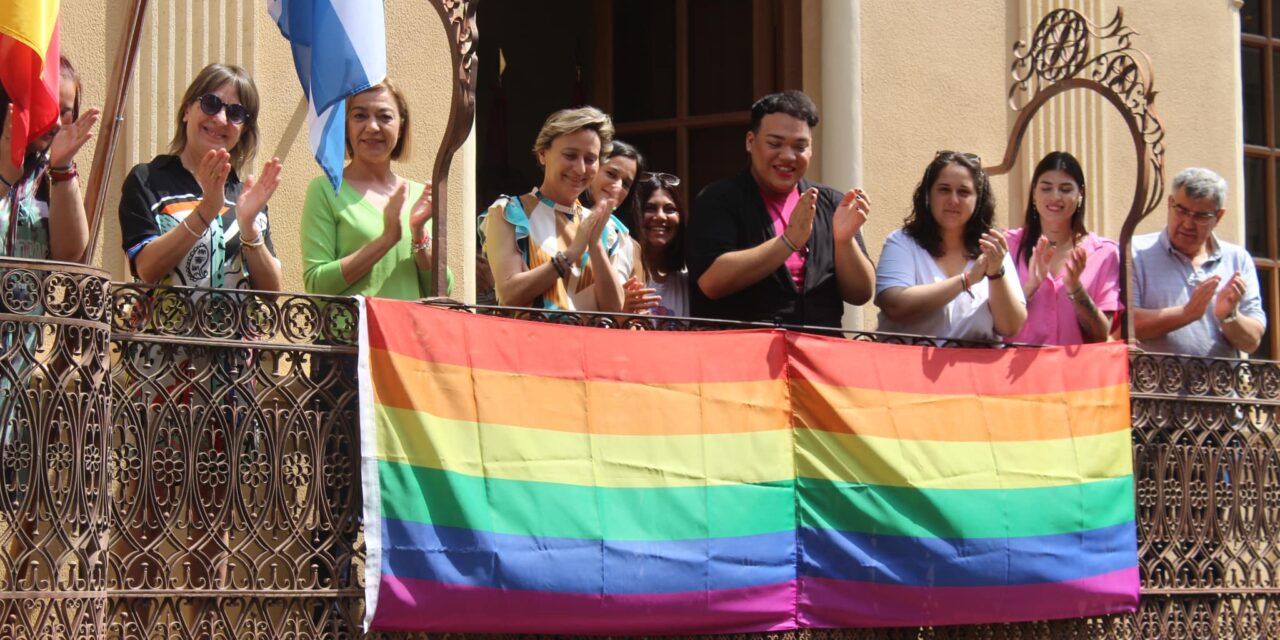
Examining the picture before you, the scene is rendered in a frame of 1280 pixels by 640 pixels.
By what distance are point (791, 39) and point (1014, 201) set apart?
152 cm

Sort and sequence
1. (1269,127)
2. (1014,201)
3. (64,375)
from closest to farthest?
(64,375) < (1014,201) < (1269,127)

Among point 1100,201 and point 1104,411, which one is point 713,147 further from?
point 1104,411

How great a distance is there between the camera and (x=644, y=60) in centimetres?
1137

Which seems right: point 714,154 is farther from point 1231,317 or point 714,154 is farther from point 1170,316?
point 1231,317

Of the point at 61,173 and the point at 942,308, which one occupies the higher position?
the point at 61,173

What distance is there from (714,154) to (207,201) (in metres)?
→ 4.91

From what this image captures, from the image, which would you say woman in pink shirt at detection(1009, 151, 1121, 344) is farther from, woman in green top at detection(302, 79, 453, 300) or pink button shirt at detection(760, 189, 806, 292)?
woman in green top at detection(302, 79, 453, 300)

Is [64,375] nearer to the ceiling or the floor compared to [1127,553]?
nearer to the ceiling

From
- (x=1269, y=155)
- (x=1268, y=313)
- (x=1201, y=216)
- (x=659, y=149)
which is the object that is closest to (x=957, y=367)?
(x=1201, y=216)

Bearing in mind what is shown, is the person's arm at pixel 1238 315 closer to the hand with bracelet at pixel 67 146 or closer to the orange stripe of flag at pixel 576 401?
the orange stripe of flag at pixel 576 401

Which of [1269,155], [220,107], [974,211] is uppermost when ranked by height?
[1269,155]

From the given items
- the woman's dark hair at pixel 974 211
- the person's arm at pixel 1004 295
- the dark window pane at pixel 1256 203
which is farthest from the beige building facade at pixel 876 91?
the person's arm at pixel 1004 295

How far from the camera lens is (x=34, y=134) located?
629cm

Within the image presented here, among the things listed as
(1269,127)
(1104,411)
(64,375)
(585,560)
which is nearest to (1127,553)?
(1104,411)
